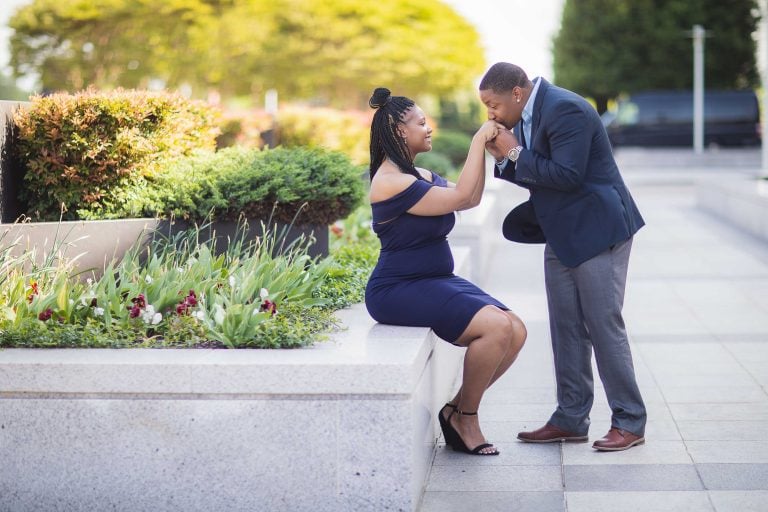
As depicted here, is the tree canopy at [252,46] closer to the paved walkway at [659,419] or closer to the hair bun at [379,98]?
the paved walkway at [659,419]

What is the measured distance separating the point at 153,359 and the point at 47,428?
1.77 feet

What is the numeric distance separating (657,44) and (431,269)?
45.2 m

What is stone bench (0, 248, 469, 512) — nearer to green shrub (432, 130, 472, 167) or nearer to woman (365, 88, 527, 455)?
woman (365, 88, 527, 455)

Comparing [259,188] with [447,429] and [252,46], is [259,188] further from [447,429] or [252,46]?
[252,46]

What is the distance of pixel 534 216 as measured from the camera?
17.7 feet

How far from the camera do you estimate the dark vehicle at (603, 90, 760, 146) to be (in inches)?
1591

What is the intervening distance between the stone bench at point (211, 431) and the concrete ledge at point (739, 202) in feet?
36.9

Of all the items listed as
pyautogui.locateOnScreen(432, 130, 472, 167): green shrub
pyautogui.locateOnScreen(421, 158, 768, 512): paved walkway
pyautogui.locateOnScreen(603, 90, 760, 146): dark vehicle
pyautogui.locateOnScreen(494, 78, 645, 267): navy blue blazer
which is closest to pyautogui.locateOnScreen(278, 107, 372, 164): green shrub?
pyautogui.locateOnScreen(432, 130, 472, 167): green shrub

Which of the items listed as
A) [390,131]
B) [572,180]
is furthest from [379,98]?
[572,180]

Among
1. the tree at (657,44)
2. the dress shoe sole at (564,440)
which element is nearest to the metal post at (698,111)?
the tree at (657,44)

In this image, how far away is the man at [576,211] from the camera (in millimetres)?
4980

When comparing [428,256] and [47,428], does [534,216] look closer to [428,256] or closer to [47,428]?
A: [428,256]

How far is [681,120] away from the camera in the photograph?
40.5m

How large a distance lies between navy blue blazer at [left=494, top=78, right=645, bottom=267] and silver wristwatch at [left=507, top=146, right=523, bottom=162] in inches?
1.3
